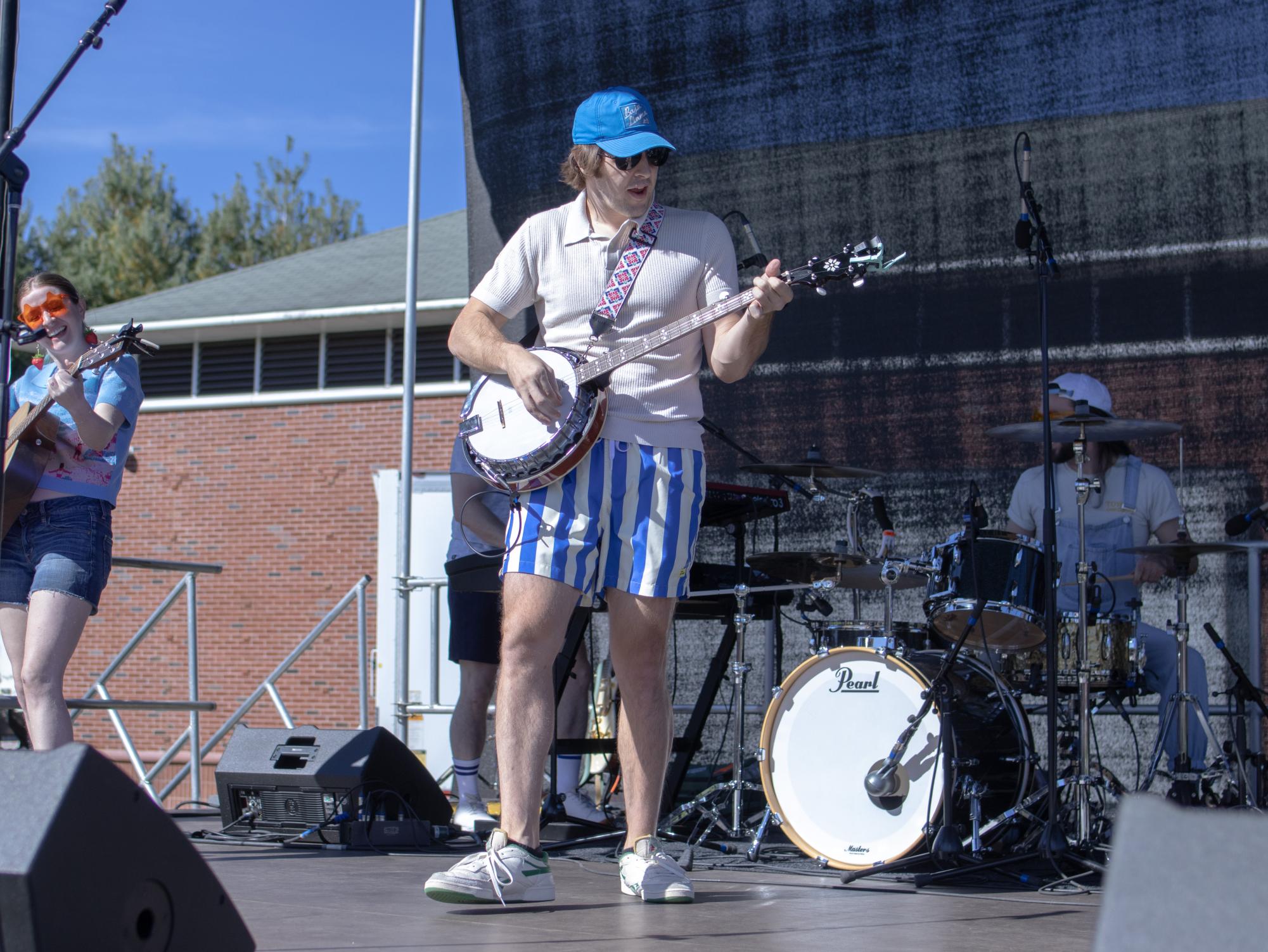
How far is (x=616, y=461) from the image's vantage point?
334cm

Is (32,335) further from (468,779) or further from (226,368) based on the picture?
(226,368)

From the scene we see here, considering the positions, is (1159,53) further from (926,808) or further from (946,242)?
(926,808)

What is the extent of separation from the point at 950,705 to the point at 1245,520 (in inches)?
48.5

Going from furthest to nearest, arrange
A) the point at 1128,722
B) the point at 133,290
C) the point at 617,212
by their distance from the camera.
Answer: the point at 133,290 < the point at 1128,722 < the point at 617,212

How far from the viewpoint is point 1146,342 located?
5.72 m

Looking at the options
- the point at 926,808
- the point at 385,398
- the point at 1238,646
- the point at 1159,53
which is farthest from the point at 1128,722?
the point at 385,398

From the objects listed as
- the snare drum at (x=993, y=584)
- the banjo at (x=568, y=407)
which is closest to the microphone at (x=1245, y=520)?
the snare drum at (x=993, y=584)

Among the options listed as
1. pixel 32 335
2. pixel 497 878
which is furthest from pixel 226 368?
pixel 497 878

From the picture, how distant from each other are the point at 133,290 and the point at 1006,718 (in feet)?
95.3

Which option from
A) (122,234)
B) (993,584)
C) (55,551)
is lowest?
(993,584)

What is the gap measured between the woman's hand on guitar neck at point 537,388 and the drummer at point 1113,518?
7.79 ft

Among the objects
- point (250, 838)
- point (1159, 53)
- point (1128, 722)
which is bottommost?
point (250, 838)

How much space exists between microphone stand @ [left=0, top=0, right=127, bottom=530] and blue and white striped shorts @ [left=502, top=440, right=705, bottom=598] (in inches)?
45.2

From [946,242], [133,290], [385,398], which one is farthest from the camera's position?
[133,290]
